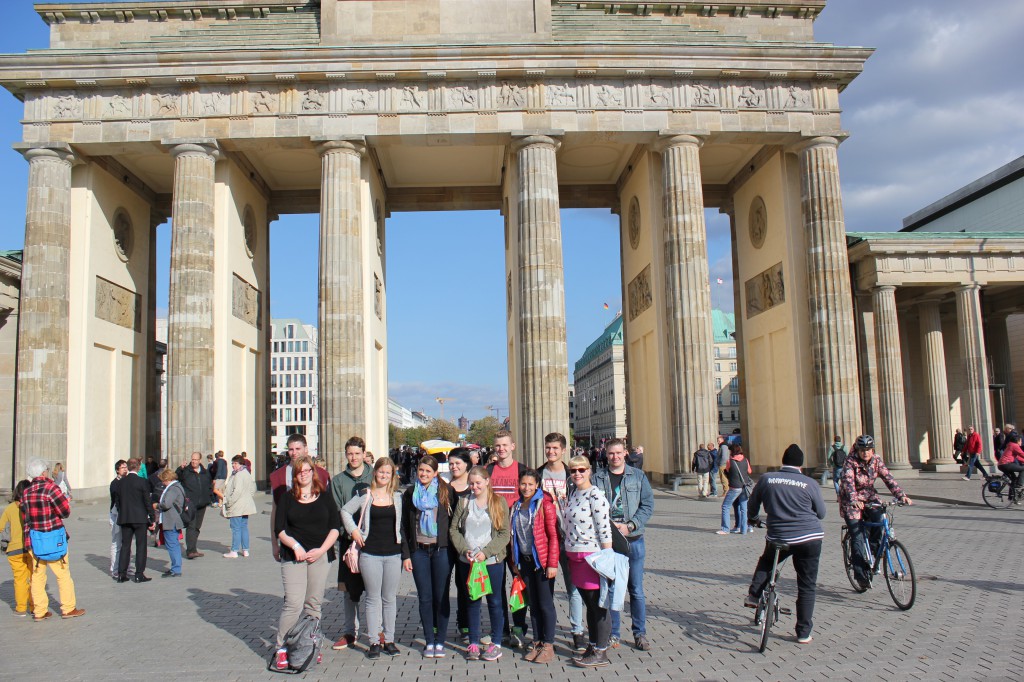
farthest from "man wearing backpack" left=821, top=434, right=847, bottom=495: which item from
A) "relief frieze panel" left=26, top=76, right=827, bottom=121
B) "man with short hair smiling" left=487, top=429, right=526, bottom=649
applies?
"man with short hair smiling" left=487, top=429, right=526, bottom=649

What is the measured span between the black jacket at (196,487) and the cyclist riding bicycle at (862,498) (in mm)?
10030

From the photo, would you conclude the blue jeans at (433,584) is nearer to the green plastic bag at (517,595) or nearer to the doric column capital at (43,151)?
the green plastic bag at (517,595)

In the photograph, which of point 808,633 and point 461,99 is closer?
point 808,633

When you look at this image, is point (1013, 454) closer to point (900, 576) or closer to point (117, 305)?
point (900, 576)

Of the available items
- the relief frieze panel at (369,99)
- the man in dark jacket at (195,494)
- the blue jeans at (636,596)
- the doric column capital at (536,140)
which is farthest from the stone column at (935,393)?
the blue jeans at (636,596)

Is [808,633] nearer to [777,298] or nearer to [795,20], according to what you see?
[777,298]

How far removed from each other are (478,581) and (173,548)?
6.56m

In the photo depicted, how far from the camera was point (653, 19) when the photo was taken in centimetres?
2680

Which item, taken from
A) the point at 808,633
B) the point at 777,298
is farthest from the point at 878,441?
the point at 808,633

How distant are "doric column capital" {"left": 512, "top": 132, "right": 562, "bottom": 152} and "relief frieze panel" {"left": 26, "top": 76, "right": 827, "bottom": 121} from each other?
2.95 feet

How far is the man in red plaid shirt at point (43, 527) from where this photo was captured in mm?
8617

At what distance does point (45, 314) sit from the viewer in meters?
23.8

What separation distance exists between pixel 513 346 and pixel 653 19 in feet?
39.7

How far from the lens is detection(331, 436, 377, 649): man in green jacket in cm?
734
